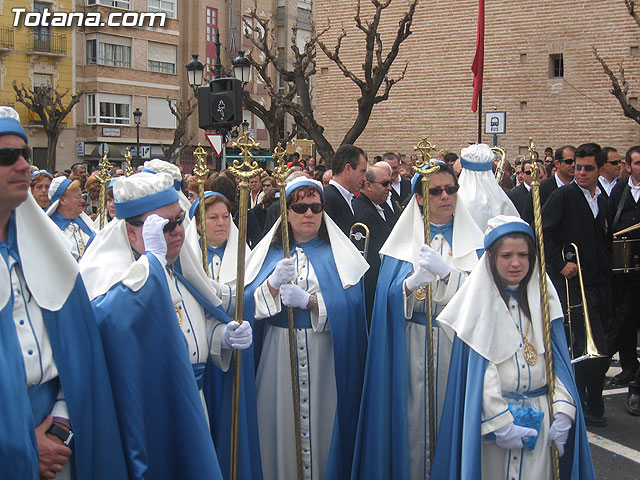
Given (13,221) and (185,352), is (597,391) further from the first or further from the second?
(13,221)

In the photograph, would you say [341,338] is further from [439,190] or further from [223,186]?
[223,186]

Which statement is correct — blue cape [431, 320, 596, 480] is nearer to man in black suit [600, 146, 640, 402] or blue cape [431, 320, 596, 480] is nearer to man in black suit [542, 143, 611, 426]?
man in black suit [542, 143, 611, 426]

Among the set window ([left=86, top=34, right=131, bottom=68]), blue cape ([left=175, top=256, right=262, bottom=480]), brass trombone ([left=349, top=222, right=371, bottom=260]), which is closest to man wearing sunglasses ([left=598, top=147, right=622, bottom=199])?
brass trombone ([left=349, top=222, right=371, bottom=260])

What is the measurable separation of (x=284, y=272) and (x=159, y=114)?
132 ft

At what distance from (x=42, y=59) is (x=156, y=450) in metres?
39.1

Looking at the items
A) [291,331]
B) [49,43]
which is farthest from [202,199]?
[49,43]

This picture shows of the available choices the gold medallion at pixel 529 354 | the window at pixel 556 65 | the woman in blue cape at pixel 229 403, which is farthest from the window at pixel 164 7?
the gold medallion at pixel 529 354

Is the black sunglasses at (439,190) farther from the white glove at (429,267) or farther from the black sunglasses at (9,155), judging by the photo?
the black sunglasses at (9,155)

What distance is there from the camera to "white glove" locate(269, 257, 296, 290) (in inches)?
174

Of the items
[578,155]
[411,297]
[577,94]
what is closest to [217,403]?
[411,297]

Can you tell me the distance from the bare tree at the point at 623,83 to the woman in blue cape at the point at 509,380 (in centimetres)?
1729

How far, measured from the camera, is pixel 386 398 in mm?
4566

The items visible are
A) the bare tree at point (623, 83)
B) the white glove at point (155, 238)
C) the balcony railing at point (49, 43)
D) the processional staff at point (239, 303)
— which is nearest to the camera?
the white glove at point (155, 238)

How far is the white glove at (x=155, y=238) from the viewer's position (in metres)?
3.36
